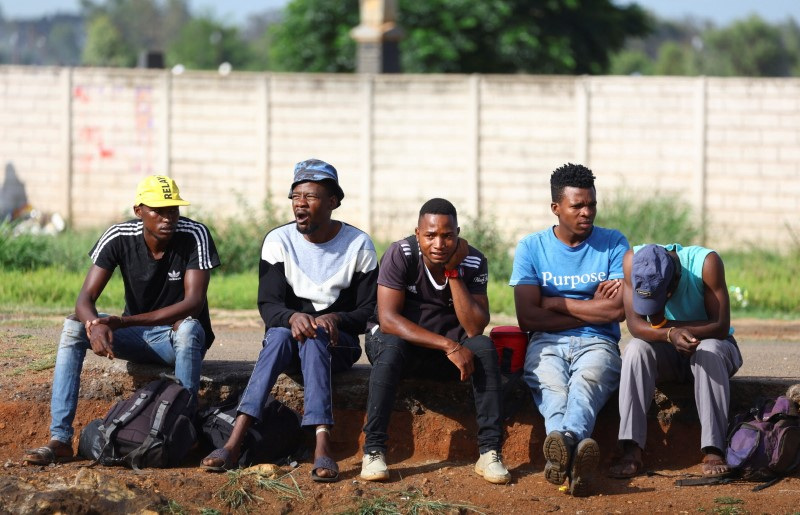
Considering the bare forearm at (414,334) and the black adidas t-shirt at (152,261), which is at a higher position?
the black adidas t-shirt at (152,261)

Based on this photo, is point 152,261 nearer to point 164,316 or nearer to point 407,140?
point 164,316

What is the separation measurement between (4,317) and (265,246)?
4.23 m

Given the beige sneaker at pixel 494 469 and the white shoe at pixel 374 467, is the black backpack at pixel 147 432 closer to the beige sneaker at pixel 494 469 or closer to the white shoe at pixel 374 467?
the white shoe at pixel 374 467

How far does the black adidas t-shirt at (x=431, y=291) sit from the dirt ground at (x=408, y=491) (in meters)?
0.79

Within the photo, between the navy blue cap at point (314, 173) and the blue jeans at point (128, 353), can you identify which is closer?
the blue jeans at point (128, 353)

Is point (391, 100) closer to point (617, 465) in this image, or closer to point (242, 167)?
point (242, 167)

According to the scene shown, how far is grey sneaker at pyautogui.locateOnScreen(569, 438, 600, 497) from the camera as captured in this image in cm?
552

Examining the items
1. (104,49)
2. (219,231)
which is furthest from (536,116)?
(104,49)

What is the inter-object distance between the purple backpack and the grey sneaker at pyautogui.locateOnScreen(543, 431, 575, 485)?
0.93m

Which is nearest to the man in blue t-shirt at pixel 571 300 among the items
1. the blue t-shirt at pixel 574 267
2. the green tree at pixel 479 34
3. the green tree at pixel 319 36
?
the blue t-shirt at pixel 574 267

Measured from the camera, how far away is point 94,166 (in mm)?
16406

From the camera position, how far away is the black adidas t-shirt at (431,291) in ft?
20.0

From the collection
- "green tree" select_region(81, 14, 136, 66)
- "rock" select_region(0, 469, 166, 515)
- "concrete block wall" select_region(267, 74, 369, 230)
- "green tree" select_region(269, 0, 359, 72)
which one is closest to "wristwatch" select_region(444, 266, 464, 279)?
"rock" select_region(0, 469, 166, 515)

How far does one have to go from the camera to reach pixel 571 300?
6.27 meters
